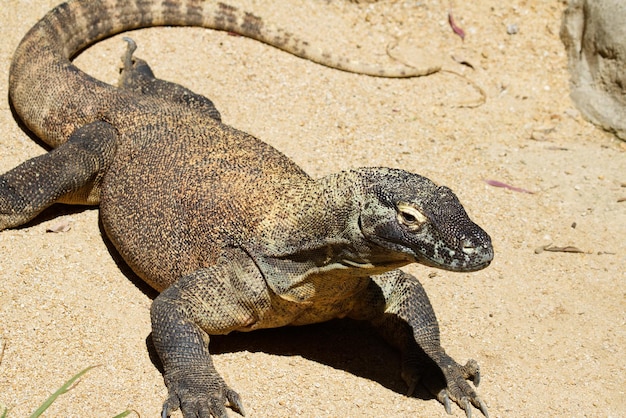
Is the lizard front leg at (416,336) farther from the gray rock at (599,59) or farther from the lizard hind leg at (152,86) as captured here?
the gray rock at (599,59)

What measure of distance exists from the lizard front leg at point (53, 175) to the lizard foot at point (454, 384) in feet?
8.89

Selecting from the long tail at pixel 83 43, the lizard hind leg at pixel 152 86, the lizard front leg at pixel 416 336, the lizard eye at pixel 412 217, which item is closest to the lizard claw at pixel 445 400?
the lizard front leg at pixel 416 336

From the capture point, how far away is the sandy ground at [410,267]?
5266 millimetres

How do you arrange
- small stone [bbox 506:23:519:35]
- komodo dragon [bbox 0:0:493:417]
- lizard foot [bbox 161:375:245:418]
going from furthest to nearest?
small stone [bbox 506:23:519:35] → lizard foot [bbox 161:375:245:418] → komodo dragon [bbox 0:0:493:417]

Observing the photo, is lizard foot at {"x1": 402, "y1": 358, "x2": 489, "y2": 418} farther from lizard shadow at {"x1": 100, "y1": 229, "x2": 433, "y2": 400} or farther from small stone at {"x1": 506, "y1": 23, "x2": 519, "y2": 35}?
small stone at {"x1": 506, "y1": 23, "x2": 519, "y2": 35}

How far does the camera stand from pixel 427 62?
30.1ft

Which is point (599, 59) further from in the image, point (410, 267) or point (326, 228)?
point (326, 228)

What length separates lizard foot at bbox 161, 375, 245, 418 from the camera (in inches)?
191

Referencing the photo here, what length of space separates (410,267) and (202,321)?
1989 millimetres

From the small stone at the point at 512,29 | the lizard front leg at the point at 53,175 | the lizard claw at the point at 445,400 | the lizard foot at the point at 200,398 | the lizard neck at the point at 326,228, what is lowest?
the lizard claw at the point at 445,400

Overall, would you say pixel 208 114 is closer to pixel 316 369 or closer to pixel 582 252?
pixel 316 369

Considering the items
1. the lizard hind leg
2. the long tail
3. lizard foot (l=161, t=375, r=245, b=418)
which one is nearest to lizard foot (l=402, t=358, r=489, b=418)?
lizard foot (l=161, t=375, r=245, b=418)

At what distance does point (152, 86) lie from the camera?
7488 millimetres

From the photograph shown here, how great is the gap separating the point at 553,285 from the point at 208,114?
10.1 feet
